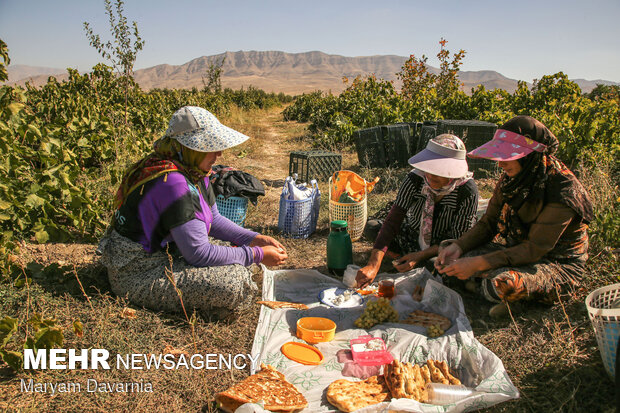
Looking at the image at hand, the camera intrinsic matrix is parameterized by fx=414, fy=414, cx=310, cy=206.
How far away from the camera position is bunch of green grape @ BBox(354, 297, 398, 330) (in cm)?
288

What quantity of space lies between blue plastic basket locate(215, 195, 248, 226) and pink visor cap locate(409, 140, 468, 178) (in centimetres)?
211

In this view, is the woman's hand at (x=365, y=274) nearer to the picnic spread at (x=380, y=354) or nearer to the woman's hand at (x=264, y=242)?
the picnic spread at (x=380, y=354)

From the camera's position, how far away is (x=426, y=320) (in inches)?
114

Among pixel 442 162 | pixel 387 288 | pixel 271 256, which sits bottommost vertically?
pixel 387 288

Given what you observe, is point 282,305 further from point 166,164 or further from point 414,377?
point 166,164

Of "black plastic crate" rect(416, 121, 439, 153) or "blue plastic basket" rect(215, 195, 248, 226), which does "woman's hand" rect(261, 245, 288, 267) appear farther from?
"black plastic crate" rect(416, 121, 439, 153)

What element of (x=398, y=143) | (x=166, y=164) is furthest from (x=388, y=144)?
(x=166, y=164)

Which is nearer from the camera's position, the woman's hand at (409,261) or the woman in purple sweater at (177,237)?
the woman in purple sweater at (177,237)

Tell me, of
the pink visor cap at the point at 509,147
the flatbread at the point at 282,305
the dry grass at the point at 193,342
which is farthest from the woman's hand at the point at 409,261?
the pink visor cap at the point at 509,147

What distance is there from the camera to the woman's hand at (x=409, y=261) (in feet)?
11.5

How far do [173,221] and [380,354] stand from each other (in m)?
1.48

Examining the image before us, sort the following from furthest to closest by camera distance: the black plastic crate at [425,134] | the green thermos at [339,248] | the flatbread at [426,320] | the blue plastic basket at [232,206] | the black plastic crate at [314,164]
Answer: the black plastic crate at [425,134] → the black plastic crate at [314,164] → the blue plastic basket at [232,206] → the green thermos at [339,248] → the flatbread at [426,320]

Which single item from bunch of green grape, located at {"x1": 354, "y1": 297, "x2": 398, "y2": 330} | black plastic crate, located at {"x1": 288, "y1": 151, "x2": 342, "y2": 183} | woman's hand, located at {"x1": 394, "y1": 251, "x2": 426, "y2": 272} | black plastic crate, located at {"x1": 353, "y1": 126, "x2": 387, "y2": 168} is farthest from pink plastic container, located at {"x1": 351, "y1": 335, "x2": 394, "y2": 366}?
black plastic crate, located at {"x1": 353, "y1": 126, "x2": 387, "y2": 168}

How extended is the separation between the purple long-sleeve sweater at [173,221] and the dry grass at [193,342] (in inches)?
17.6
